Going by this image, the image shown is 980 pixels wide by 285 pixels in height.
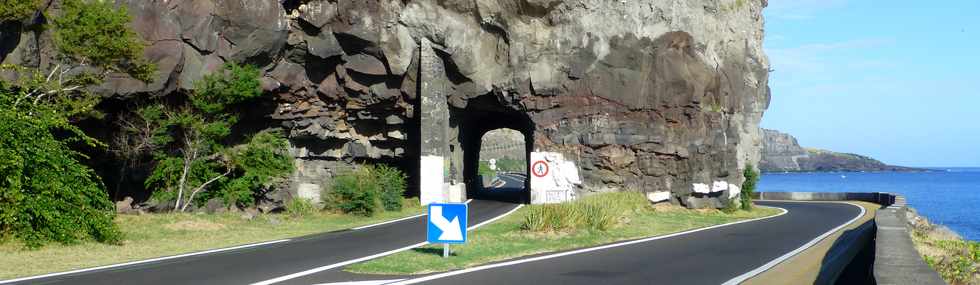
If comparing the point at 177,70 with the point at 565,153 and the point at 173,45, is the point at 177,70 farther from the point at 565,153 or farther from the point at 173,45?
the point at 565,153

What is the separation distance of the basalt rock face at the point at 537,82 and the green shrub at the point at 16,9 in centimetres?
1088

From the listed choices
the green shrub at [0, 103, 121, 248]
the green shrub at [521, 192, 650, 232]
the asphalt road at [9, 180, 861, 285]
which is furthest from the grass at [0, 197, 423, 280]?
the green shrub at [521, 192, 650, 232]

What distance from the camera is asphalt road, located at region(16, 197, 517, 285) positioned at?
1347 centimetres

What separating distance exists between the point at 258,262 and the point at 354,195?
15.2 metres

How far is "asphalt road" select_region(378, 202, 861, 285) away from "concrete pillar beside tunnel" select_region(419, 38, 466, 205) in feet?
45.9

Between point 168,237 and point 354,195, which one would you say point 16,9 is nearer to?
point 168,237

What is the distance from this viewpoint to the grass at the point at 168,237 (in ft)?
52.6

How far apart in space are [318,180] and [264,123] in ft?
12.5

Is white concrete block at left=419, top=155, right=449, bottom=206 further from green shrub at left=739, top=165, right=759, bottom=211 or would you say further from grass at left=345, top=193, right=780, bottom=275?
green shrub at left=739, top=165, right=759, bottom=211

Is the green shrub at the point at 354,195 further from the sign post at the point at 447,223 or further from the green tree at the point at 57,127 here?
the sign post at the point at 447,223

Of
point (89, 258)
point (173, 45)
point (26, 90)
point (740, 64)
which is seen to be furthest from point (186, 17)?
point (740, 64)

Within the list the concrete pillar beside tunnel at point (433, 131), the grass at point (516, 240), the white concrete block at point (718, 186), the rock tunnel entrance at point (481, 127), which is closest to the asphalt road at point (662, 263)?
the grass at point (516, 240)

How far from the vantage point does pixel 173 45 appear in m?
28.1

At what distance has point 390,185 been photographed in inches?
1330
